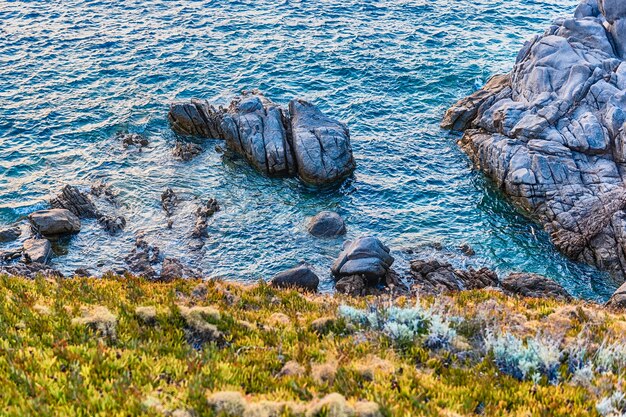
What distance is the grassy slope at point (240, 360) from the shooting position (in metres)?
12.0

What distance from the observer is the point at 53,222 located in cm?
3041

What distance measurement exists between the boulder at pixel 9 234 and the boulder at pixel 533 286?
23486 millimetres

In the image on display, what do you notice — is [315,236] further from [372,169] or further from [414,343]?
[414,343]

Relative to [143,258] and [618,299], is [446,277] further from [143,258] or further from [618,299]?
[143,258]

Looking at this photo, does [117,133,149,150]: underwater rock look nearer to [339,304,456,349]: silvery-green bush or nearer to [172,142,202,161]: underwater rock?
[172,142,202,161]: underwater rock

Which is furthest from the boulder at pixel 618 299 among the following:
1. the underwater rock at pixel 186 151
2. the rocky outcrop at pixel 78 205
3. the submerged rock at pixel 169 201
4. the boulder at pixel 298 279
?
the underwater rock at pixel 186 151

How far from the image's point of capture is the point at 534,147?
34.1 metres

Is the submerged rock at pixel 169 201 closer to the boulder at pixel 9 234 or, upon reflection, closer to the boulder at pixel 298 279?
the boulder at pixel 9 234

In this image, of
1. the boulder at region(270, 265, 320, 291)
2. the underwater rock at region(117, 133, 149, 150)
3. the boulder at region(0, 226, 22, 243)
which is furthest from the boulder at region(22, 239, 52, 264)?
the boulder at region(270, 265, 320, 291)

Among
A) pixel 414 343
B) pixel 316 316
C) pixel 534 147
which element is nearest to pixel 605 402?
pixel 414 343

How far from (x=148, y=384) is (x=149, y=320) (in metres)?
4.08

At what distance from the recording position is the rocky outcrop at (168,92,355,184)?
115 ft

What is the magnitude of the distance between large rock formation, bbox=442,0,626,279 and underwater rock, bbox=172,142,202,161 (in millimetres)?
15973

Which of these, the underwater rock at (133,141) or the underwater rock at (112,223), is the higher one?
the underwater rock at (133,141)
